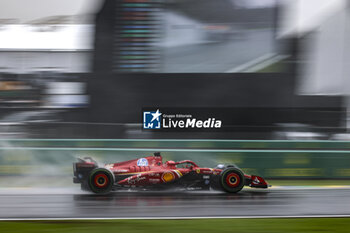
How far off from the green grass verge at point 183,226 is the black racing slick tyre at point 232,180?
1950 millimetres

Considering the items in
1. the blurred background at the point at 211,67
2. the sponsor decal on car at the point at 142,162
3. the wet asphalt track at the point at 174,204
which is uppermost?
the blurred background at the point at 211,67

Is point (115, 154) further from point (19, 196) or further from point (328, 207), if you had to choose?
point (328, 207)

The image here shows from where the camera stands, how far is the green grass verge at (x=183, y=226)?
16.9 ft

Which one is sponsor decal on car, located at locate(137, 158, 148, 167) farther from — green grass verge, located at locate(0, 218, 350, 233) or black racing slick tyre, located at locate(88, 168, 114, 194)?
green grass verge, located at locate(0, 218, 350, 233)

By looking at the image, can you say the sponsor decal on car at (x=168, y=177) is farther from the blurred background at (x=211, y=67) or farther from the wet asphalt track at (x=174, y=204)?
the blurred background at (x=211, y=67)

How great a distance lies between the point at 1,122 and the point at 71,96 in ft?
10.5

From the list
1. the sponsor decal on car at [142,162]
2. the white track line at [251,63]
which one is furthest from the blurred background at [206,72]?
the sponsor decal on car at [142,162]

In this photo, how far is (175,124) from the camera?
1391 cm

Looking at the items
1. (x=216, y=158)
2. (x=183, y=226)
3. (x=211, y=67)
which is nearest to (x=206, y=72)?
(x=211, y=67)

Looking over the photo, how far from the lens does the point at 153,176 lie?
743 centimetres

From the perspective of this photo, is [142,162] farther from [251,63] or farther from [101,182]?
[251,63]

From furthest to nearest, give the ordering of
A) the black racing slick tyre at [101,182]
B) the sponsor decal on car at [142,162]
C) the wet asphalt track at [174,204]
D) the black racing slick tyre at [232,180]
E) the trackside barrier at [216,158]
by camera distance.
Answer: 1. the trackside barrier at [216,158]
2. the black racing slick tyre at [232,180]
3. the sponsor decal on car at [142,162]
4. the black racing slick tyre at [101,182]
5. the wet asphalt track at [174,204]

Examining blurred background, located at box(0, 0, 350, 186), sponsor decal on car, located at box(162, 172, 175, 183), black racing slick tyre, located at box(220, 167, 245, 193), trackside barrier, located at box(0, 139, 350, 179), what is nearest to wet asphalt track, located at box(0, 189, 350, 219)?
black racing slick tyre, located at box(220, 167, 245, 193)

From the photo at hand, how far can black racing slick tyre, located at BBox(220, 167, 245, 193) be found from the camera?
763cm
